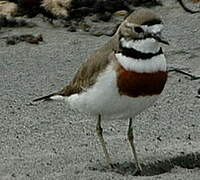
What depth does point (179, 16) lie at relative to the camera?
812cm

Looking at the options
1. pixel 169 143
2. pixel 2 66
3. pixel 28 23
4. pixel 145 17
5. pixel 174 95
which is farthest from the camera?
pixel 28 23

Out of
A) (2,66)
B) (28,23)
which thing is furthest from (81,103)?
(28,23)

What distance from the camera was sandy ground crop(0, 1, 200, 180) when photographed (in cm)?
487

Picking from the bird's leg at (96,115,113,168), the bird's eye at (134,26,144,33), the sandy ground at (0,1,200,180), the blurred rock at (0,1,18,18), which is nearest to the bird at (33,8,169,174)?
the bird's eye at (134,26,144,33)

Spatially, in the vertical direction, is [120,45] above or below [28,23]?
above

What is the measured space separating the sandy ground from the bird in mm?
420

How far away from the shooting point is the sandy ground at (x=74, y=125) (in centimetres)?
487

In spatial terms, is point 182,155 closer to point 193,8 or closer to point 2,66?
point 2,66

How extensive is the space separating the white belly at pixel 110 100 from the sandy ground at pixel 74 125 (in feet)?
1.16

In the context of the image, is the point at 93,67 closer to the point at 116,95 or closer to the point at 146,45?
the point at 116,95

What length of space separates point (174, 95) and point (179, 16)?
2.10m

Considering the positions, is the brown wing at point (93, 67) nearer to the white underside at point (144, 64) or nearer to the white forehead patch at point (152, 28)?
the white underside at point (144, 64)

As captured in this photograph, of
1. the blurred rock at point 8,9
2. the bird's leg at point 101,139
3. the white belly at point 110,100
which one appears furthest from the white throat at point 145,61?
the blurred rock at point 8,9

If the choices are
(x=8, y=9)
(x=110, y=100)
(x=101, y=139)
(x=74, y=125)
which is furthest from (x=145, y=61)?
(x=8, y=9)
